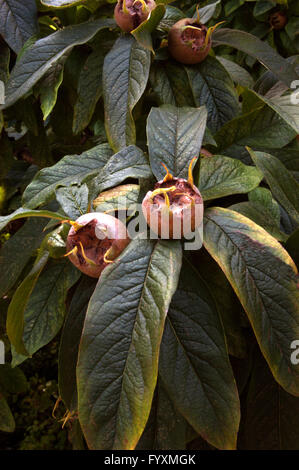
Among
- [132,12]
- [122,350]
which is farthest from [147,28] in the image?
[122,350]

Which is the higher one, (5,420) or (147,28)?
(147,28)

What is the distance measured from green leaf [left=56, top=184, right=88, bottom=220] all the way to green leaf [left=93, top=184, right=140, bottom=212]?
0.05ft

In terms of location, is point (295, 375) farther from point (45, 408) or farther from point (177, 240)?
point (45, 408)

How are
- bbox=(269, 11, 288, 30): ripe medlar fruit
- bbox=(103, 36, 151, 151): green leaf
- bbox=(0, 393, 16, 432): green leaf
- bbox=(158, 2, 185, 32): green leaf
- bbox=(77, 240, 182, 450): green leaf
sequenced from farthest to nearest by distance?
1. bbox=(269, 11, 288, 30): ripe medlar fruit
2. bbox=(0, 393, 16, 432): green leaf
3. bbox=(158, 2, 185, 32): green leaf
4. bbox=(103, 36, 151, 151): green leaf
5. bbox=(77, 240, 182, 450): green leaf

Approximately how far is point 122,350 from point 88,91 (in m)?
0.47

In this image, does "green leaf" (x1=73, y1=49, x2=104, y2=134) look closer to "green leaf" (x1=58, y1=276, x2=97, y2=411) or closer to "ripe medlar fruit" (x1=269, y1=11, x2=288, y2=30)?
"green leaf" (x1=58, y1=276, x2=97, y2=411)

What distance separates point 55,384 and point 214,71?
1440 millimetres

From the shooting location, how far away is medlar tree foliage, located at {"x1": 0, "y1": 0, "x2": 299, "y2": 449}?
1.44 feet

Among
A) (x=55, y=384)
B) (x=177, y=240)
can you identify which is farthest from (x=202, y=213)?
(x=55, y=384)


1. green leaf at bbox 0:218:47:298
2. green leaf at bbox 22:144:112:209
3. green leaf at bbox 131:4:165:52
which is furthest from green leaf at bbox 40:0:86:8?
green leaf at bbox 0:218:47:298

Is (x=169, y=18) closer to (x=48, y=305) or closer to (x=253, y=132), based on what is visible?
(x=253, y=132)

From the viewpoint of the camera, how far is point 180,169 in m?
0.53

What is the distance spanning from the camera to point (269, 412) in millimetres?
615

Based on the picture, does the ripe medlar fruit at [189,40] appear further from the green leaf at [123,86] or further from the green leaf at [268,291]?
the green leaf at [268,291]
